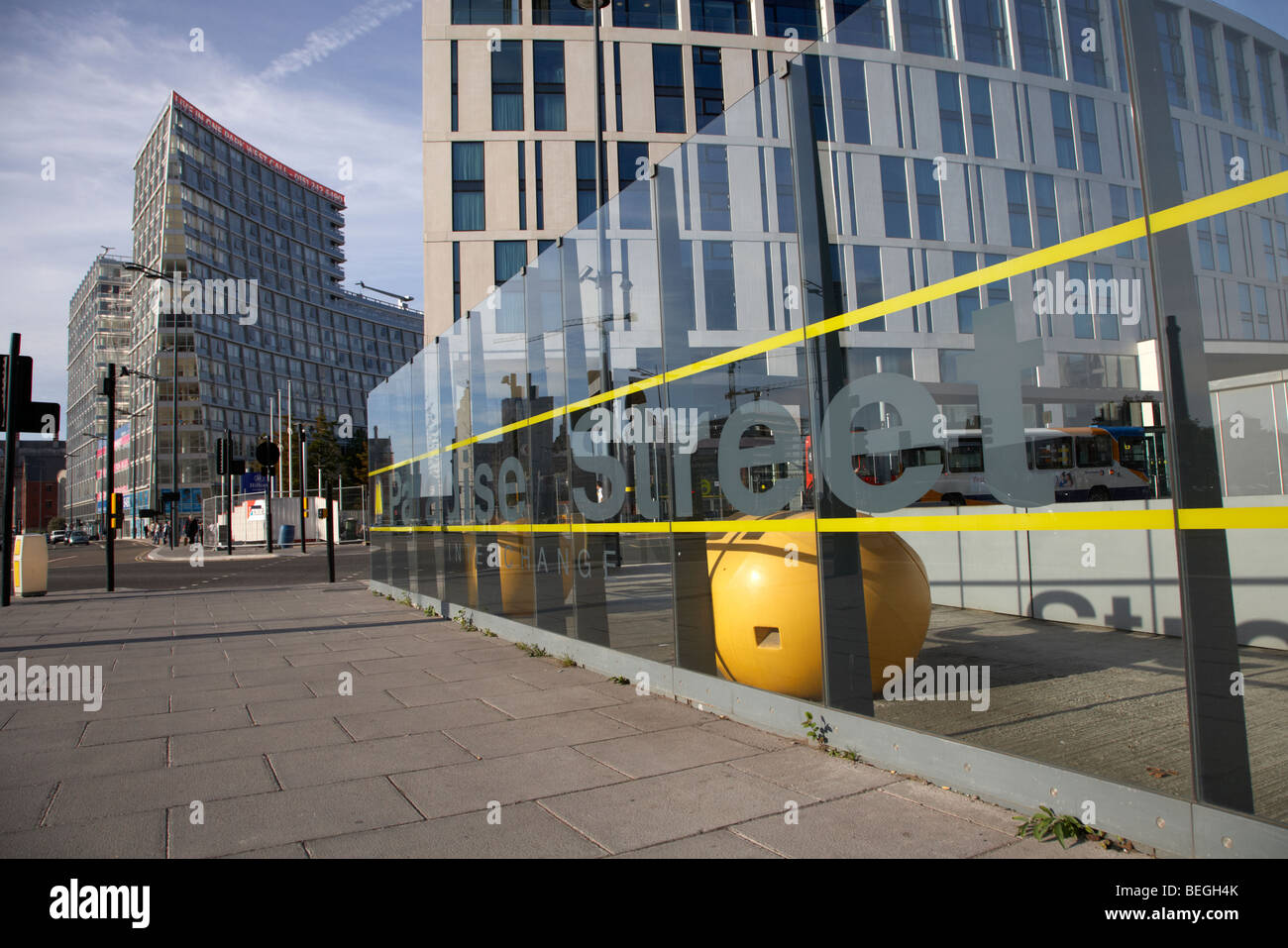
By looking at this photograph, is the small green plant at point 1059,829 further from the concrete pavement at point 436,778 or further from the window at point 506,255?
the window at point 506,255

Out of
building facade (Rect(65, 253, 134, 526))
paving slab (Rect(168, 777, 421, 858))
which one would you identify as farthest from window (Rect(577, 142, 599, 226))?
building facade (Rect(65, 253, 134, 526))

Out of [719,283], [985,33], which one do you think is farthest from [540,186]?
[985,33]

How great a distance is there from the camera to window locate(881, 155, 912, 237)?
4.51m

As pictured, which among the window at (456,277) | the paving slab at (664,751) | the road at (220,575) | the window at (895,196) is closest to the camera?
the window at (895,196)

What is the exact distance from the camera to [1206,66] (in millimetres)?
3225

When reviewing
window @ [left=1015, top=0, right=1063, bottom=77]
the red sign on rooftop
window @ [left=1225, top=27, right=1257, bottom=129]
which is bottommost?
window @ [left=1225, top=27, right=1257, bottom=129]

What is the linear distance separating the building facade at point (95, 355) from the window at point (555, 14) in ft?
285

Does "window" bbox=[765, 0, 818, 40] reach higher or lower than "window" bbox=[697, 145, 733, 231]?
higher

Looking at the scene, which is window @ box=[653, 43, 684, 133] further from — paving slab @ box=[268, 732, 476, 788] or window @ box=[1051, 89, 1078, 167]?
window @ box=[1051, 89, 1078, 167]

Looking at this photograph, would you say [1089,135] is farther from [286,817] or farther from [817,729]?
[286,817]

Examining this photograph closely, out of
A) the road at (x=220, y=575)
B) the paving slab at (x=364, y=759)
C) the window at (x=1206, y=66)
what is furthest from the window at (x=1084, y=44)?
the road at (x=220, y=575)

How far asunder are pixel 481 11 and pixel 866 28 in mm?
36738

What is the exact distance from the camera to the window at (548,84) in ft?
118

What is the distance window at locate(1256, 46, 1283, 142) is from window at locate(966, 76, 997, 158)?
1.12m
